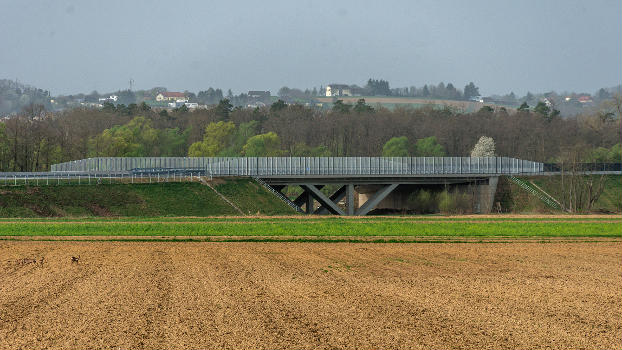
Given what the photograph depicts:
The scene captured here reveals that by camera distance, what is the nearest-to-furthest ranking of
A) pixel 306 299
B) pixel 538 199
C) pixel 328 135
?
pixel 306 299
pixel 538 199
pixel 328 135

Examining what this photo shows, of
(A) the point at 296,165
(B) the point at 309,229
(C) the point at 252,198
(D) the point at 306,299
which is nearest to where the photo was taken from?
(D) the point at 306,299

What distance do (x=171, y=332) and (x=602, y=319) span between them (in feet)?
38.9

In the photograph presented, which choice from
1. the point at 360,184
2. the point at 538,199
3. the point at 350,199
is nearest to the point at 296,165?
the point at 360,184

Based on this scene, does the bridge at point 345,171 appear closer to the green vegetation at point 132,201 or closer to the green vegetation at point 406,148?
the green vegetation at point 132,201

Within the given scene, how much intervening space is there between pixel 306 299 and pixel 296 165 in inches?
3250

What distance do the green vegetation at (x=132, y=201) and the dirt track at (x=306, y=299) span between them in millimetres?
32611

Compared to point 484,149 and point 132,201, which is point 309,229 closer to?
point 132,201

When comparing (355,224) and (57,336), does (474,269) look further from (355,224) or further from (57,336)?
(355,224)

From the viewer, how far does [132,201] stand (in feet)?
247

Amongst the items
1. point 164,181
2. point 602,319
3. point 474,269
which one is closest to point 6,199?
point 164,181

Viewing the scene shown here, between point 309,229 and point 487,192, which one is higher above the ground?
point 309,229

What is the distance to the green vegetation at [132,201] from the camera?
2729 inches

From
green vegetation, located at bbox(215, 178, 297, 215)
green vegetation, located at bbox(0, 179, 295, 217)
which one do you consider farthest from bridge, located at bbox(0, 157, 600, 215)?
green vegetation, located at bbox(0, 179, 295, 217)

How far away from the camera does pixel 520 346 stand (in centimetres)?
1861
